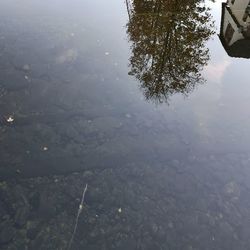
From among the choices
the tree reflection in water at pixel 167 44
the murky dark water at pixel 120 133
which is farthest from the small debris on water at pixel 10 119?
the tree reflection in water at pixel 167 44

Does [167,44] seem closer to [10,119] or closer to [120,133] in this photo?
[120,133]

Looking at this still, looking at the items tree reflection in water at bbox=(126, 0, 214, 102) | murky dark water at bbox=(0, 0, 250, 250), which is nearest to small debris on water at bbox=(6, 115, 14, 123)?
murky dark water at bbox=(0, 0, 250, 250)

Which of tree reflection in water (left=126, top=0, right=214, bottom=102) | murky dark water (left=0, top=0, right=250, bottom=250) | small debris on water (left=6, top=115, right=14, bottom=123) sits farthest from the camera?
tree reflection in water (left=126, top=0, right=214, bottom=102)

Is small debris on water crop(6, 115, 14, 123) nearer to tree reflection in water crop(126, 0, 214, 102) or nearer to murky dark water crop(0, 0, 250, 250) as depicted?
murky dark water crop(0, 0, 250, 250)

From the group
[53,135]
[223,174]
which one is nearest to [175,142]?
[223,174]

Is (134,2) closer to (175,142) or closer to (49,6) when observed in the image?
(49,6)

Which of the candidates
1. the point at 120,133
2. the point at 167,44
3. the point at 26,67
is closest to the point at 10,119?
the point at 26,67

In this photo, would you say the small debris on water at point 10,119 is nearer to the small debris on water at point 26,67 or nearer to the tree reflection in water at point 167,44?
the small debris on water at point 26,67
